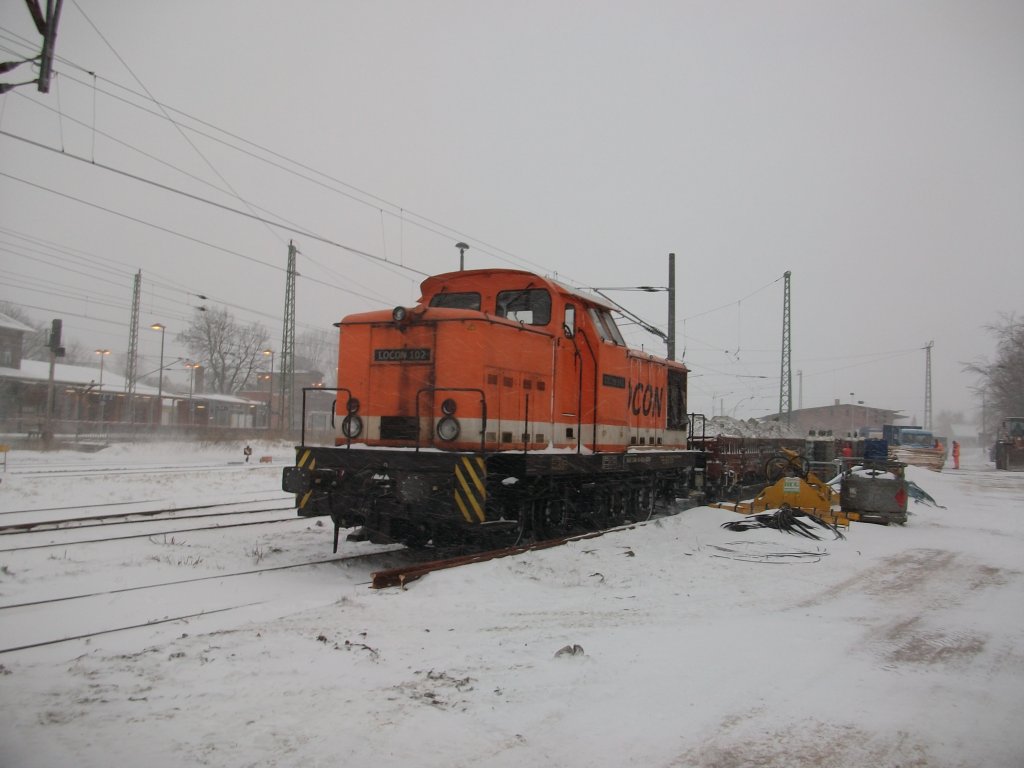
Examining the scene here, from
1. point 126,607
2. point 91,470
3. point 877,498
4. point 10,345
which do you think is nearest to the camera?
point 126,607

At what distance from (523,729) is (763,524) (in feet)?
24.0

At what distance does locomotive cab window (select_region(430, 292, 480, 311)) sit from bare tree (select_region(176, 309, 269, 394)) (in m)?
49.2

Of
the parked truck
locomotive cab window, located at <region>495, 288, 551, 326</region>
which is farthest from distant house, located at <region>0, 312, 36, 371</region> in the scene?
the parked truck

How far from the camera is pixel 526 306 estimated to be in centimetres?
846

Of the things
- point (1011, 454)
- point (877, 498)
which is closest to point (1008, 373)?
point (1011, 454)

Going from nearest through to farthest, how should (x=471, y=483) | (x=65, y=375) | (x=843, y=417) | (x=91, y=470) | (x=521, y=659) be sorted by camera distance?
(x=521, y=659), (x=471, y=483), (x=91, y=470), (x=65, y=375), (x=843, y=417)

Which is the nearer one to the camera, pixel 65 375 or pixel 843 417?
pixel 65 375

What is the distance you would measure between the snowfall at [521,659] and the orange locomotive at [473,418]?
84 centimetres

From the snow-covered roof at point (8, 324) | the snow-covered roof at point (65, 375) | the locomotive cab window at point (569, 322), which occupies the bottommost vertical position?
the locomotive cab window at point (569, 322)

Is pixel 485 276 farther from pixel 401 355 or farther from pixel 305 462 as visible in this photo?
pixel 305 462

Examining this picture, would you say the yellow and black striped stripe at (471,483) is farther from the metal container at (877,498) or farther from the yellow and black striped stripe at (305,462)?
the metal container at (877,498)

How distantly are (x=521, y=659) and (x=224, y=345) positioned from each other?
57.2 m

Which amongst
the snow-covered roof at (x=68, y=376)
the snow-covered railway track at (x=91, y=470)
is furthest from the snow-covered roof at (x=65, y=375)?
the snow-covered railway track at (x=91, y=470)

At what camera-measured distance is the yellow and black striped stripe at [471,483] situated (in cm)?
673
